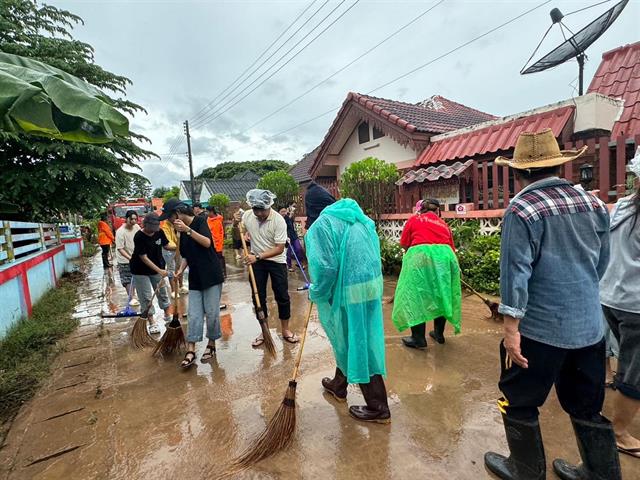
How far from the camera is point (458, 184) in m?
6.58

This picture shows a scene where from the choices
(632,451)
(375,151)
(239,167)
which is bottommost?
(632,451)

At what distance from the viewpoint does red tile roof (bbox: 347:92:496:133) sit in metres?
8.48

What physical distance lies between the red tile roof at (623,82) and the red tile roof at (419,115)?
9.91ft

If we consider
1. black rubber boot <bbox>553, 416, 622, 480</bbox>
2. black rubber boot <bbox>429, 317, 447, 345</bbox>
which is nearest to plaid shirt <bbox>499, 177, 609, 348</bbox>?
black rubber boot <bbox>553, 416, 622, 480</bbox>

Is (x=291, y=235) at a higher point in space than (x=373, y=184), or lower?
lower

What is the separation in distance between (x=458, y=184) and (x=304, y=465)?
18.6 ft

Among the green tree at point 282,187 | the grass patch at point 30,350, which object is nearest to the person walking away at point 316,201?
the grass patch at point 30,350

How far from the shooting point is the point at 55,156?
797 centimetres

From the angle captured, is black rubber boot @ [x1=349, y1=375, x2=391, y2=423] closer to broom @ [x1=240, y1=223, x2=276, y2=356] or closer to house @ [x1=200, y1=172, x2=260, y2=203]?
broom @ [x1=240, y1=223, x2=276, y2=356]

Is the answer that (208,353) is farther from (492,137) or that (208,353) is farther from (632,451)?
(492,137)

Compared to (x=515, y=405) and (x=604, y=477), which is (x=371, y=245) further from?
(x=604, y=477)

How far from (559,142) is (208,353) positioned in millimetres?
6503

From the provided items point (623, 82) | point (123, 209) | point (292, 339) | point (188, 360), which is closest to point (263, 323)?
point (292, 339)

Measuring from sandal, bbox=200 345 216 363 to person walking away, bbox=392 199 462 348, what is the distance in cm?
197
